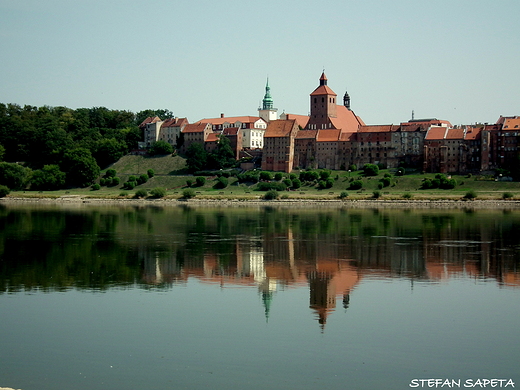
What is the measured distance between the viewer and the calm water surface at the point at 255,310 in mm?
16953

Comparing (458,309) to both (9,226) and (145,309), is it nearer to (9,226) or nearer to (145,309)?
(145,309)

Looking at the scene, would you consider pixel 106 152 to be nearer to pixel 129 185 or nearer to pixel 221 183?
pixel 129 185

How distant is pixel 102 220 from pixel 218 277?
29.2 m

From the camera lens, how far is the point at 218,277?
2961 centimetres

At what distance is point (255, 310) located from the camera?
2327 cm

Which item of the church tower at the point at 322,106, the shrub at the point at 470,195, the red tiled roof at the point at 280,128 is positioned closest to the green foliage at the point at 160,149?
the red tiled roof at the point at 280,128

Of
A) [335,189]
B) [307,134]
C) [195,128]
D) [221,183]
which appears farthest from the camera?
[195,128]

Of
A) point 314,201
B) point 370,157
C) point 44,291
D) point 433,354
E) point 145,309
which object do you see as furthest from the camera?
point 370,157

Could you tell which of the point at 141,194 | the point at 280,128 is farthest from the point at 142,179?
the point at 280,128

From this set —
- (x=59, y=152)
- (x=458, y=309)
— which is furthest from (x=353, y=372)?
(x=59, y=152)

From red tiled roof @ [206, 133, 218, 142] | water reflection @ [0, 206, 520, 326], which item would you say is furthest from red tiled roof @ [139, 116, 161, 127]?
water reflection @ [0, 206, 520, 326]

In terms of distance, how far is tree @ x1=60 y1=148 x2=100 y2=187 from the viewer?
306 feet

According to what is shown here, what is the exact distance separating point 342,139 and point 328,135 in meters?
2.52

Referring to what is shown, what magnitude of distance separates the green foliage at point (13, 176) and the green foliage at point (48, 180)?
1.25m
